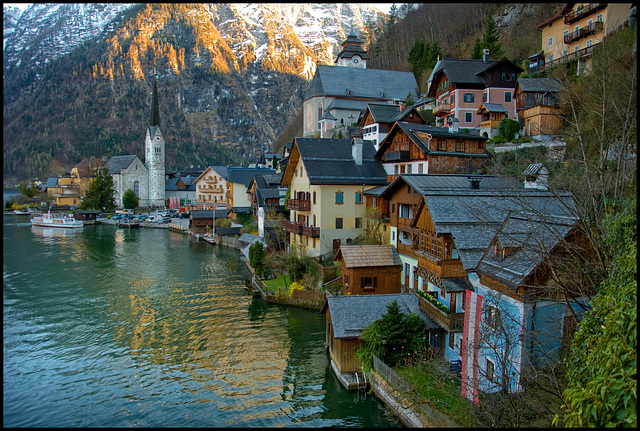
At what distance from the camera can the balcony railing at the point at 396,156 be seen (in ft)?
94.8

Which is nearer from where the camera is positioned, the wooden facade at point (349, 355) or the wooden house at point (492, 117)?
the wooden facade at point (349, 355)

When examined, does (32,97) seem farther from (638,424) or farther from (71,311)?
(638,424)

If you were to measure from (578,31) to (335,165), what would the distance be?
2415 centimetres

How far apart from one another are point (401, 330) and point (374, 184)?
15.6m

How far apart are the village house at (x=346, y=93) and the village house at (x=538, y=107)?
2490 centimetres

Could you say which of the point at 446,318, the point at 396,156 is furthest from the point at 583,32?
the point at 446,318

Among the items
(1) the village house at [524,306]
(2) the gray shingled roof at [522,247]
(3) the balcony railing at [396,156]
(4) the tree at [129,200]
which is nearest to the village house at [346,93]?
(3) the balcony railing at [396,156]

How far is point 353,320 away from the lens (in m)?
16.8

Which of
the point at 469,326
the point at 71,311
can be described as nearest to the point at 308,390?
the point at 469,326

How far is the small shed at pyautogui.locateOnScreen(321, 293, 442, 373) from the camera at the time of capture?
1638 cm

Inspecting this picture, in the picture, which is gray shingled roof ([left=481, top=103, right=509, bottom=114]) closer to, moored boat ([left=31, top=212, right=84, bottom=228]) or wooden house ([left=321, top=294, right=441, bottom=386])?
wooden house ([left=321, top=294, right=441, bottom=386])

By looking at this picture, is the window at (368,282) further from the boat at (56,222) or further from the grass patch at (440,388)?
the boat at (56,222)

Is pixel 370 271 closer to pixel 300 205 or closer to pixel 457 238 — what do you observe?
pixel 457 238

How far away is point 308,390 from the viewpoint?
52.3 feet
